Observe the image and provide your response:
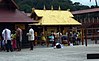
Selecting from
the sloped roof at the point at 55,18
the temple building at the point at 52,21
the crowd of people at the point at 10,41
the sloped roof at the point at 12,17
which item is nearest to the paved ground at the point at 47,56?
the crowd of people at the point at 10,41

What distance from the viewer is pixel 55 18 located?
52875mm

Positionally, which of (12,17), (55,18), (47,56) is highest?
(12,17)

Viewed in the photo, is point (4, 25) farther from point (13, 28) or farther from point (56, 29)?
point (56, 29)

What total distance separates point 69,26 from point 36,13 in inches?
211

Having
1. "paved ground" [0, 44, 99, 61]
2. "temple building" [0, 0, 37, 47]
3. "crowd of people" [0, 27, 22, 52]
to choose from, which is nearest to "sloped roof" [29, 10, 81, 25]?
"temple building" [0, 0, 37, 47]

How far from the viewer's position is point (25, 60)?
1630 centimetres

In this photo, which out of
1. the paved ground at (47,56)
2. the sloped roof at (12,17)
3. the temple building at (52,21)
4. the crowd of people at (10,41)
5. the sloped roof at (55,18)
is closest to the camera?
the paved ground at (47,56)

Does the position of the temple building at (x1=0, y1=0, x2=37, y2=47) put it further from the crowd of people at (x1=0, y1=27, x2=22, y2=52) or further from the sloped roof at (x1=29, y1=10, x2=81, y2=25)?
the sloped roof at (x1=29, y1=10, x2=81, y2=25)

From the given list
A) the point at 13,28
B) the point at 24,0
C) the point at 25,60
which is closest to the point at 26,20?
the point at 13,28

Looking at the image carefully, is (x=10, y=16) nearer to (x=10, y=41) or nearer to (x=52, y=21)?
(x=10, y=41)

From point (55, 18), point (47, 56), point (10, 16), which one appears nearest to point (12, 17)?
point (10, 16)

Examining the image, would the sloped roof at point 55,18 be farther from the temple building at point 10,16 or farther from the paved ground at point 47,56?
the paved ground at point 47,56

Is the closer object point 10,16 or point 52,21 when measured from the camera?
point 10,16

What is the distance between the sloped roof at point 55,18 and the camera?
5109 cm
